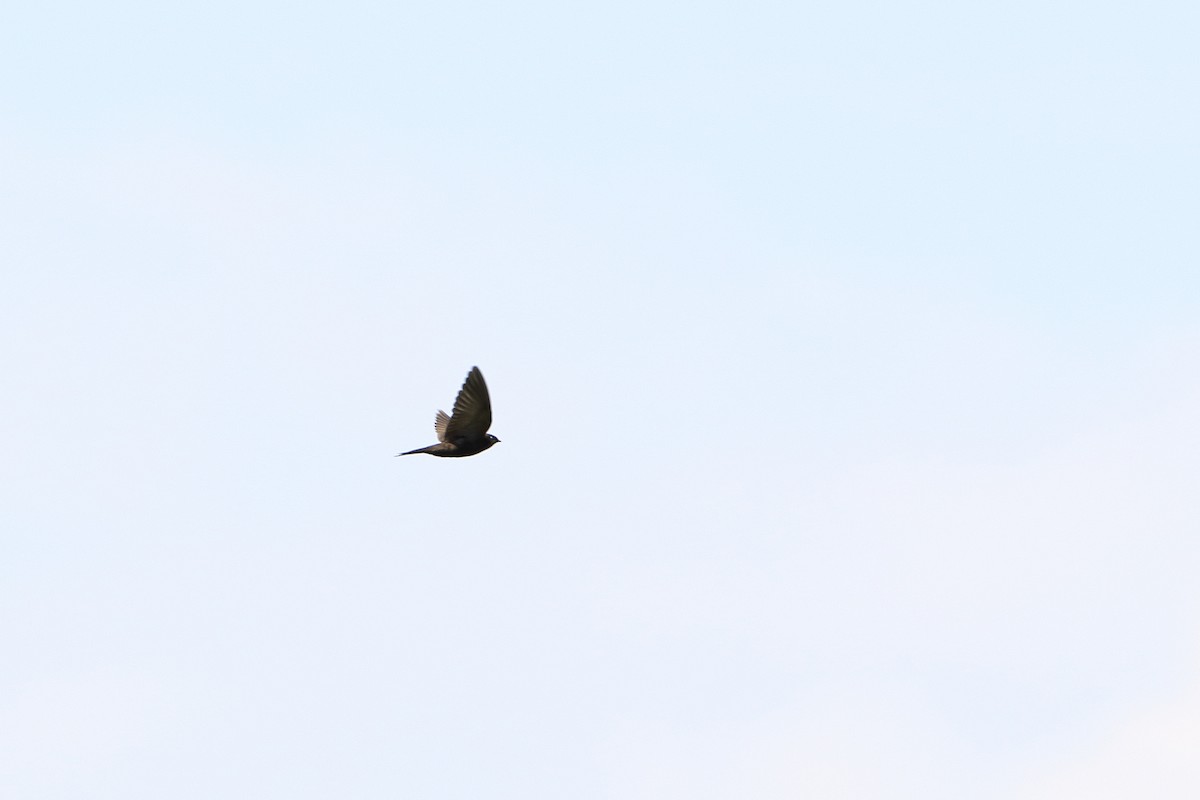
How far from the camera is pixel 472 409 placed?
57.1 m

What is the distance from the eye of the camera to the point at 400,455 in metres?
56.0

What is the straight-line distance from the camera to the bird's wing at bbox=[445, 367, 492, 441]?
56938mm

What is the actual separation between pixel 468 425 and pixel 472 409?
597 millimetres

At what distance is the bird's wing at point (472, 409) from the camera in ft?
187

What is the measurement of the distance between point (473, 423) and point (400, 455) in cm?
243

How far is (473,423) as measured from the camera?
2261 inches

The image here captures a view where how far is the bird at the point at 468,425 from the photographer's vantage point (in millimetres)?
56969

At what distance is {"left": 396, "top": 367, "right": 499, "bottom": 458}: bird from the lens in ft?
187

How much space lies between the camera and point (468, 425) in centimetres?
5750
